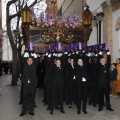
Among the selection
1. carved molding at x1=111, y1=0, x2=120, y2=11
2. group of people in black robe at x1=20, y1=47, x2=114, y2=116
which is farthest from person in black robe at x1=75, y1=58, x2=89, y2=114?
carved molding at x1=111, y1=0, x2=120, y2=11

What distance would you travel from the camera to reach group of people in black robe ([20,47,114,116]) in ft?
31.6

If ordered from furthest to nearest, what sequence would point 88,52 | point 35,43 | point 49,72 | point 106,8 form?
point 106,8 < point 35,43 < point 88,52 < point 49,72

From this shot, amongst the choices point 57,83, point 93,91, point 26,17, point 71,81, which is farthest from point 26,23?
point 57,83

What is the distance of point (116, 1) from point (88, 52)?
7525mm

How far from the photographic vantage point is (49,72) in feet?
34.1

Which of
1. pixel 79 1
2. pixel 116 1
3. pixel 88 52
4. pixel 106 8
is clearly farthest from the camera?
pixel 79 1

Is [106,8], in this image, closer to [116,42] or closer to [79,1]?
[116,42]

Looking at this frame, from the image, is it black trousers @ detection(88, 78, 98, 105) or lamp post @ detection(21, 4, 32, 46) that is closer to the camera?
black trousers @ detection(88, 78, 98, 105)

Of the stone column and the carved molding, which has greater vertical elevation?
the carved molding

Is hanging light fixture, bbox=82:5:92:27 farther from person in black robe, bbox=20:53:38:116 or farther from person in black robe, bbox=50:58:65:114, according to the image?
person in black robe, bbox=20:53:38:116

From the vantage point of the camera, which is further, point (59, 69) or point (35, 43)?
point (35, 43)

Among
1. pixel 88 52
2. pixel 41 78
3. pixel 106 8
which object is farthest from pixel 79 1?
pixel 88 52

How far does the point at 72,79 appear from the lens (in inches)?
427

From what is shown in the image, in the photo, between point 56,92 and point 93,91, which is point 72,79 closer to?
point 93,91
